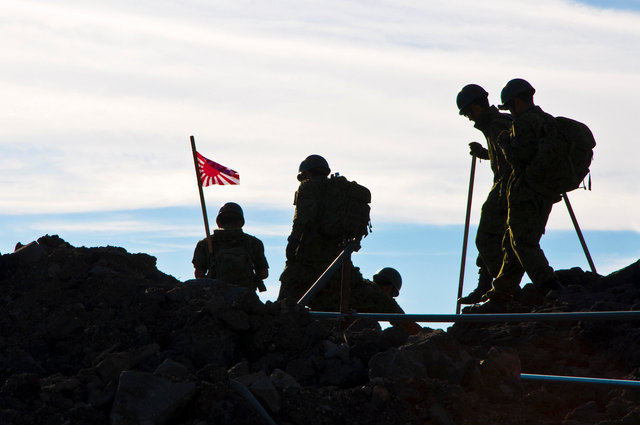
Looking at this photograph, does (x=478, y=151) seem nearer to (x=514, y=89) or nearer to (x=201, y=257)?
(x=514, y=89)

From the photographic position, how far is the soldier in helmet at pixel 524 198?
1004cm

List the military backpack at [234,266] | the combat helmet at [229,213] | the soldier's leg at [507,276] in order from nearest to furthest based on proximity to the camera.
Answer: the soldier's leg at [507,276] < the military backpack at [234,266] < the combat helmet at [229,213]

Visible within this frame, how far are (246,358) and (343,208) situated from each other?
442cm

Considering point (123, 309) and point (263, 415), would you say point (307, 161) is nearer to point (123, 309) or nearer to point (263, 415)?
point (123, 309)

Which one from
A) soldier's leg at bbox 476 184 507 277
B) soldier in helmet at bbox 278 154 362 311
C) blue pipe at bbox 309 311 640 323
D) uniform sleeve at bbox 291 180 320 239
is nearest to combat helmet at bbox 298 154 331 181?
soldier in helmet at bbox 278 154 362 311

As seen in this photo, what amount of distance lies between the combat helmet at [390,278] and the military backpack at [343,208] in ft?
9.11

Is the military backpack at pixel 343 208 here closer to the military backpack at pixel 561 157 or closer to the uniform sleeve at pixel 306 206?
the uniform sleeve at pixel 306 206

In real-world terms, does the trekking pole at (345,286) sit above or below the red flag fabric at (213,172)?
below

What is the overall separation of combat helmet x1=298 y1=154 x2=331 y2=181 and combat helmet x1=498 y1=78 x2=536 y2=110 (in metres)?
2.51

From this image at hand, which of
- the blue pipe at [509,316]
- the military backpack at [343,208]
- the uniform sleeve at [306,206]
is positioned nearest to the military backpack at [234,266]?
the uniform sleeve at [306,206]

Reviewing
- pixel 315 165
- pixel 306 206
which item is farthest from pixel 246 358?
pixel 315 165

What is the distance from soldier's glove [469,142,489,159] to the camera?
11.9 meters

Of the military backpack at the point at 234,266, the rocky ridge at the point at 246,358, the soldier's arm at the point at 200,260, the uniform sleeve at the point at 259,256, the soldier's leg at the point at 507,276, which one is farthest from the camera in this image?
the soldier's arm at the point at 200,260

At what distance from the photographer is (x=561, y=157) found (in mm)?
10031
